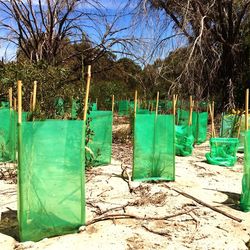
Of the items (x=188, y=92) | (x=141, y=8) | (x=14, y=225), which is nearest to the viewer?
(x=14, y=225)

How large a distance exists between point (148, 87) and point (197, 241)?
1138cm

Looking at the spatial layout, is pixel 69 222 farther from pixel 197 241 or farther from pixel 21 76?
pixel 21 76

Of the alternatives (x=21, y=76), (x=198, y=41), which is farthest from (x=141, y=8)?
(x=21, y=76)

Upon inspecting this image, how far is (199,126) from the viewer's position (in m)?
11.0

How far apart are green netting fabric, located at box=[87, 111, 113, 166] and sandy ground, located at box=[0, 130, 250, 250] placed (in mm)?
536

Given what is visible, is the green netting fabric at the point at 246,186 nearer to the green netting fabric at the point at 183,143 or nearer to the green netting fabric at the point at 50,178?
the green netting fabric at the point at 50,178

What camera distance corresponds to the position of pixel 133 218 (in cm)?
432

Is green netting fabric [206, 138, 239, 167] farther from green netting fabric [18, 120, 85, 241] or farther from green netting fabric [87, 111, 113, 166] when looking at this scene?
green netting fabric [18, 120, 85, 241]

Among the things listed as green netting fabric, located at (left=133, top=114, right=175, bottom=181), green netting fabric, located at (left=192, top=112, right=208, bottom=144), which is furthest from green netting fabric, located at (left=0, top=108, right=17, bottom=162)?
green netting fabric, located at (left=192, top=112, right=208, bottom=144)

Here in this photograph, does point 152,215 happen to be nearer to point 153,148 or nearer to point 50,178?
point 50,178

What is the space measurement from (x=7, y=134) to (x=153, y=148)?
3097mm

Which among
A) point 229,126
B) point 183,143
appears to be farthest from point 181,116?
point 183,143

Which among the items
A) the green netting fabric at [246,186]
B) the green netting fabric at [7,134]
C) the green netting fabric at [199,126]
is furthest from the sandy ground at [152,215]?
the green netting fabric at [199,126]

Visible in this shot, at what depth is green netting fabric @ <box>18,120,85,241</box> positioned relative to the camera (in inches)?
141
